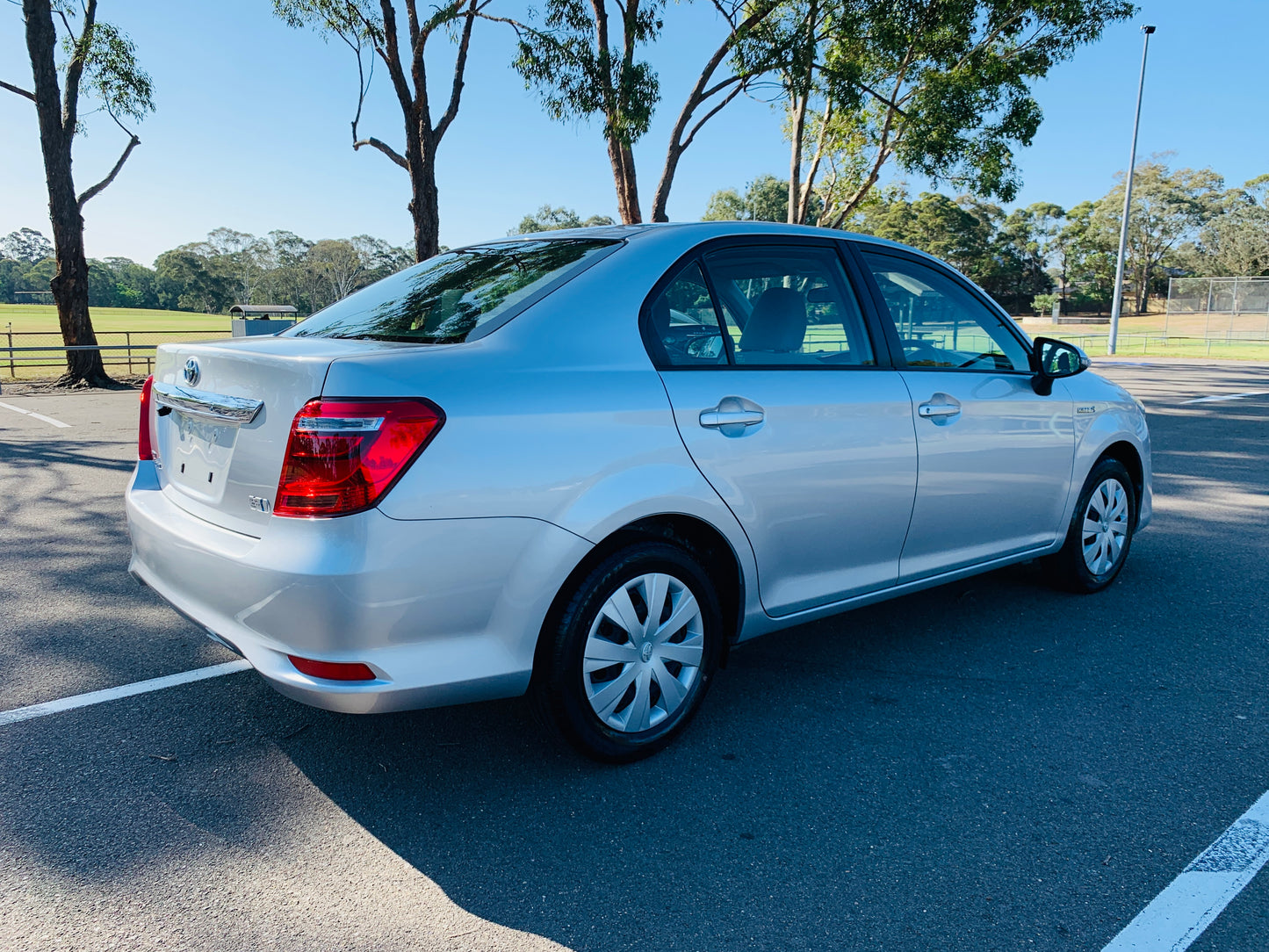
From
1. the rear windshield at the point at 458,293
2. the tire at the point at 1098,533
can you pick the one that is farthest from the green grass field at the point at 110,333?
the tire at the point at 1098,533

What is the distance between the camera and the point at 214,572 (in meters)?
2.62

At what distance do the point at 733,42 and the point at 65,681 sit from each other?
15516 millimetres

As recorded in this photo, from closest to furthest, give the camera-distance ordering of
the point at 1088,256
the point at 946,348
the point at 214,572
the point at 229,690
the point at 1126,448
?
the point at 214,572, the point at 229,690, the point at 946,348, the point at 1126,448, the point at 1088,256

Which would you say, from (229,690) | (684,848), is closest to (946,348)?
(684,848)

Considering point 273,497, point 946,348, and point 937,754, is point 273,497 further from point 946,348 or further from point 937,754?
point 946,348

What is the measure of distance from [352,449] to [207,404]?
0.71m

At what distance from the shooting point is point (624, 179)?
15820 mm

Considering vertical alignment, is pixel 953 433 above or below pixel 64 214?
below

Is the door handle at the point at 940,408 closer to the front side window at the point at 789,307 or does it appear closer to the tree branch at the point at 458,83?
the front side window at the point at 789,307

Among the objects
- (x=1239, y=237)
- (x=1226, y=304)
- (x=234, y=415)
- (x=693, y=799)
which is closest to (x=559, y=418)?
(x=234, y=415)

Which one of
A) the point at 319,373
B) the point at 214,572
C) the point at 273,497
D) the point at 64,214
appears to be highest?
the point at 64,214

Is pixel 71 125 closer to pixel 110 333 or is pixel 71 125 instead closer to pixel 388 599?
pixel 110 333

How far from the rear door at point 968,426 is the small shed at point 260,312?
2204 cm

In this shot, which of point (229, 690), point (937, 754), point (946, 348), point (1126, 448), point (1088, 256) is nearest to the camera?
point (937, 754)
